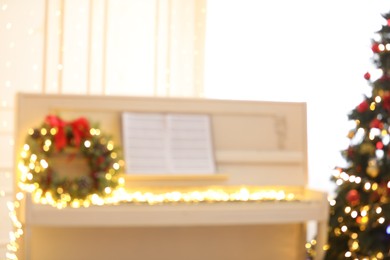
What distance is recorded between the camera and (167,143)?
147 inches

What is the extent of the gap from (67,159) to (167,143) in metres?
0.53

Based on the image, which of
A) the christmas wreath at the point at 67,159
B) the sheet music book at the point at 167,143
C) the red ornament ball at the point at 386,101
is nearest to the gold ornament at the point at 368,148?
the red ornament ball at the point at 386,101

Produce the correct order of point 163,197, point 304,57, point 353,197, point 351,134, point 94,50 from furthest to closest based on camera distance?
1. point 304,57
2. point 94,50
3. point 351,134
4. point 353,197
5. point 163,197

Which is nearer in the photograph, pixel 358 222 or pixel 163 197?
pixel 163 197

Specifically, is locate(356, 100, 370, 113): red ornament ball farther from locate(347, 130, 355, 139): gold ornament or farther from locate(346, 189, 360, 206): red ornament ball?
locate(346, 189, 360, 206): red ornament ball

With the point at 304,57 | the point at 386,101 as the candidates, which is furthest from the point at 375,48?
the point at 304,57

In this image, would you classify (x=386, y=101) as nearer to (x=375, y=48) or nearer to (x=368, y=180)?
(x=375, y=48)

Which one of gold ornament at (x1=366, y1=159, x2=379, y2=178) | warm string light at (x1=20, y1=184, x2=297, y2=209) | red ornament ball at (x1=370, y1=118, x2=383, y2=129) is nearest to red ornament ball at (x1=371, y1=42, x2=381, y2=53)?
red ornament ball at (x1=370, y1=118, x2=383, y2=129)

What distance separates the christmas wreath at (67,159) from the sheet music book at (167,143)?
0.44ft

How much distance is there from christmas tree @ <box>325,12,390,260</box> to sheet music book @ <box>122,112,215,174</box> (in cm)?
78

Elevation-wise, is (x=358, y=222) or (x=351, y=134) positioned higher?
(x=351, y=134)

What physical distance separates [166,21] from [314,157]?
155 cm

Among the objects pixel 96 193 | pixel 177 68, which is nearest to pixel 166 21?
pixel 177 68

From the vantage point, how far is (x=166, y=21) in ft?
18.2
